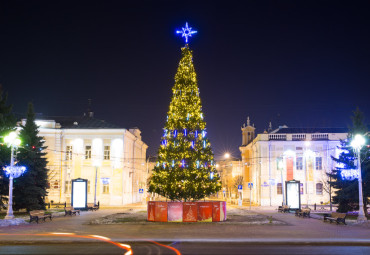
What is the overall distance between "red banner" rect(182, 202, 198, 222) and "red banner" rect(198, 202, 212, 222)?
0.46 m

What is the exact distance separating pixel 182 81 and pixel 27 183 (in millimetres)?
19056

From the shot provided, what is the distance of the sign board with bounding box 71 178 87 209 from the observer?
42812mm

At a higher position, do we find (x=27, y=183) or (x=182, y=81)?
(x=182, y=81)

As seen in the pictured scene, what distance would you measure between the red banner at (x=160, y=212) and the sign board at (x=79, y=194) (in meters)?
16.3

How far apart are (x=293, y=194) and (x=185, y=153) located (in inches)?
722

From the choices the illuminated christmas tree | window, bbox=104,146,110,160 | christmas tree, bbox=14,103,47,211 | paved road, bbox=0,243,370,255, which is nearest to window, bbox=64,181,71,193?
window, bbox=104,146,110,160

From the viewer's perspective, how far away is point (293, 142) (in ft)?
213

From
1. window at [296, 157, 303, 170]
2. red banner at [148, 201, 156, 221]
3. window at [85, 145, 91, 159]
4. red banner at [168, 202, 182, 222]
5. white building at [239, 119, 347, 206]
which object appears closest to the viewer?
red banner at [168, 202, 182, 222]

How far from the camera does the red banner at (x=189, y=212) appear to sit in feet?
92.1

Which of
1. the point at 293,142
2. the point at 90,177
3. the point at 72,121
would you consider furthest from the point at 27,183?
the point at 293,142

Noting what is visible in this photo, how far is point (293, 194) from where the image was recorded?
42.8 m

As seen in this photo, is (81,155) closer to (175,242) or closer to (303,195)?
(303,195)

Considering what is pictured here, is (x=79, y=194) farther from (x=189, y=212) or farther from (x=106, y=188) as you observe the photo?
(x=189, y=212)

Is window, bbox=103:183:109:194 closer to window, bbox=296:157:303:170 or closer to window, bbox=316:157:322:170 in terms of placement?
window, bbox=296:157:303:170
